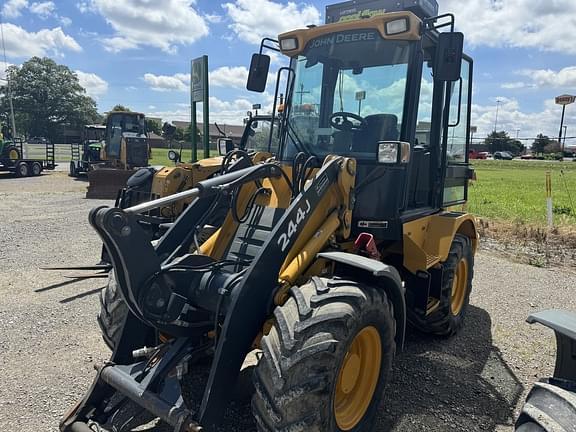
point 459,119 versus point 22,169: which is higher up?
point 459,119

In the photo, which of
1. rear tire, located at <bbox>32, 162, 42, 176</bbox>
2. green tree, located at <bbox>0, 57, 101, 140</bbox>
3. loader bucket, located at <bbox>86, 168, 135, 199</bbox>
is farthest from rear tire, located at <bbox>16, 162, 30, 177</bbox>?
green tree, located at <bbox>0, 57, 101, 140</bbox>

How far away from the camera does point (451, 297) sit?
16.3 ft

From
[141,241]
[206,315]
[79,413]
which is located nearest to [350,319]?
[206,315]

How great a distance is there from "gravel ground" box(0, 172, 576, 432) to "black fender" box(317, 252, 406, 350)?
0.77 meters

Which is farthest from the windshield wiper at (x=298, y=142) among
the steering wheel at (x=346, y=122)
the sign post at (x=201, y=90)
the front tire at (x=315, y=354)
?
the sign post at (x=201, y=90)

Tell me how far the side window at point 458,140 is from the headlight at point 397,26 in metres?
1.33

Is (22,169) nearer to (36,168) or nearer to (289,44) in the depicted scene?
(36,168)

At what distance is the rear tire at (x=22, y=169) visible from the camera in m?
22.9

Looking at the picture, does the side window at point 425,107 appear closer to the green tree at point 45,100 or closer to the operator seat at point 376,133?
the operator seat at point 376,133

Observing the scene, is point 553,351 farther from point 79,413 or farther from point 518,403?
point 79,413

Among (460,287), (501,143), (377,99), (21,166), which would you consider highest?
(501,143)


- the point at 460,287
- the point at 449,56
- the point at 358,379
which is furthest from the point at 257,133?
the point at 358,379

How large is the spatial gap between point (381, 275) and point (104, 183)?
47.4 feet

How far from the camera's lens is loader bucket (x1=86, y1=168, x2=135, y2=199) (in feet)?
51.3
